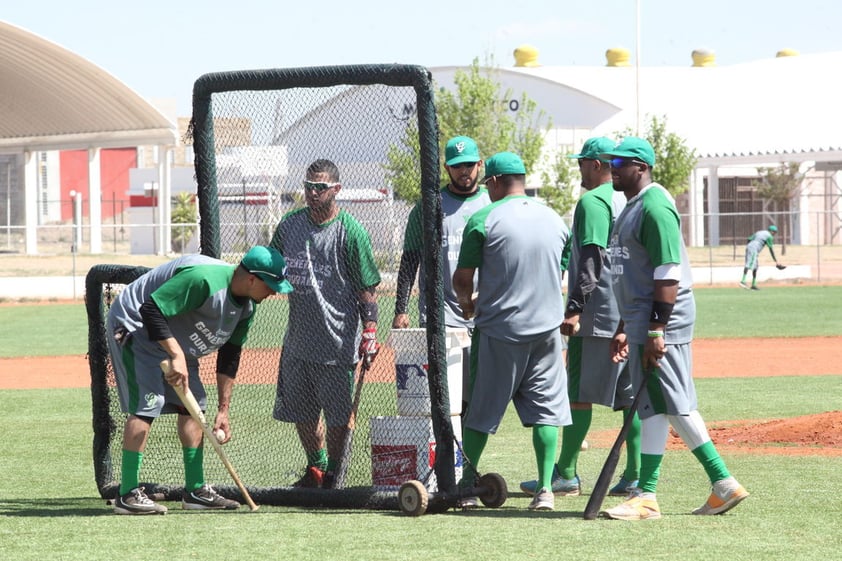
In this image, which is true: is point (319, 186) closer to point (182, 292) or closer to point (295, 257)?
point (295, 257)

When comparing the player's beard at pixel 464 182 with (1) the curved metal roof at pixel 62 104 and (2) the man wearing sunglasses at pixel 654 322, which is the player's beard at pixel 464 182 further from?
(1) the curved metal roof at pixel 62 104

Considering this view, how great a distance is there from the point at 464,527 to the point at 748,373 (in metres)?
10.6

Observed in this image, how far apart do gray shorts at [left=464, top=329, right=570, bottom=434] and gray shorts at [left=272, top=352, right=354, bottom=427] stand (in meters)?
0.91

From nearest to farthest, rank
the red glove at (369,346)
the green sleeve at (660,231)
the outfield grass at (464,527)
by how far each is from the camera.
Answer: the outfield grass at (464,527) → the green sleeve at (660,231) → the red glove at (369,346)

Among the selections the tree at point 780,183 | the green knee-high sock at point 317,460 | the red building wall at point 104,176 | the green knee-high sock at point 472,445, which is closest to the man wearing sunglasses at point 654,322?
the green knee-high sock at point 472,445

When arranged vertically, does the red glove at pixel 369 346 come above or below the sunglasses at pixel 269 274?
below

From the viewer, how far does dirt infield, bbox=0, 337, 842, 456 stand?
1039 cm

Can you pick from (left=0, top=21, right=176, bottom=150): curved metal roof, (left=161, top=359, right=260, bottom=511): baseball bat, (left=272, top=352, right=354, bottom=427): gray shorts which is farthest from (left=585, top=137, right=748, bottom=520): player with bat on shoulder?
(left=0, top=21, right=176, bottom=150): curved metal roof

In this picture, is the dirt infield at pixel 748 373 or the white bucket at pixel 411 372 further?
the dirt infield at pixel 748 373

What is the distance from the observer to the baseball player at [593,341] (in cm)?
799

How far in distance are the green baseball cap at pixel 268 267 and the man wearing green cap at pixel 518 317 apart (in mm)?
1089

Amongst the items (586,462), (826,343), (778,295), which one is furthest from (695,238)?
(586,462)

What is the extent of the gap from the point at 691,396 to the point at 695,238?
52831 mm

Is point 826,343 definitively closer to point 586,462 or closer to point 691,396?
point 586,462
